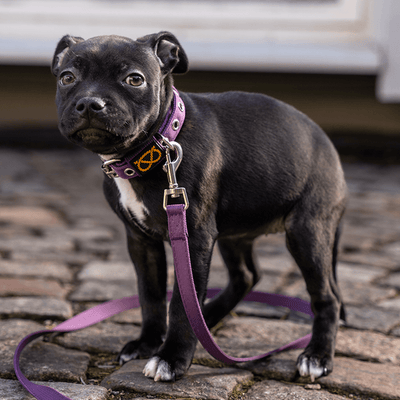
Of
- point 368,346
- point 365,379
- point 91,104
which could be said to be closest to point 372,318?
point 368,346

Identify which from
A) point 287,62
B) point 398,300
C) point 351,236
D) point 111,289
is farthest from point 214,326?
point 287,62

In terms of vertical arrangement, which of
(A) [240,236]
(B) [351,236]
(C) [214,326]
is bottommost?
(B) [351,236]

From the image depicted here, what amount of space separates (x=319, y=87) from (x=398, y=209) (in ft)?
8.55

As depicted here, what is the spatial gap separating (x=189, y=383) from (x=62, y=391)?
0.43m

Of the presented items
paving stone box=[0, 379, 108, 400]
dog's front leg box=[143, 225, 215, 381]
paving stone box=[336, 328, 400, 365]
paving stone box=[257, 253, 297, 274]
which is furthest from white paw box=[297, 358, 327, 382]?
paving stone box=[257, 253, 297, 274]

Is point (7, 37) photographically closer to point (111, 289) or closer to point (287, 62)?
point (287, 62)

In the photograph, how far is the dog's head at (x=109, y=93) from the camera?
1.70m

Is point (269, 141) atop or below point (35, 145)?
atop

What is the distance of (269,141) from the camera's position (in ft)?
7.12

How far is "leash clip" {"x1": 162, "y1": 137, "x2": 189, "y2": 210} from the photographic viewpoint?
73.2 inches

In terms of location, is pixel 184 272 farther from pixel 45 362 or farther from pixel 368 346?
pixel 368 346

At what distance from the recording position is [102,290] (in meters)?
2.90

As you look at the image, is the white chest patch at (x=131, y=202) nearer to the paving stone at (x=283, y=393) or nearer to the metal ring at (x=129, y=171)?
the metal ring at (x=129, y=171)

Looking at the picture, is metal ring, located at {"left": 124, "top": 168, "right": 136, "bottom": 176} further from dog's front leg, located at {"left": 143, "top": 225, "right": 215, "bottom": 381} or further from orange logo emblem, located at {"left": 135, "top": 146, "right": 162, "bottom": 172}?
dog's front leg, located at {"left": 143, "top": 225, "right": 215, "bottom": 381}
